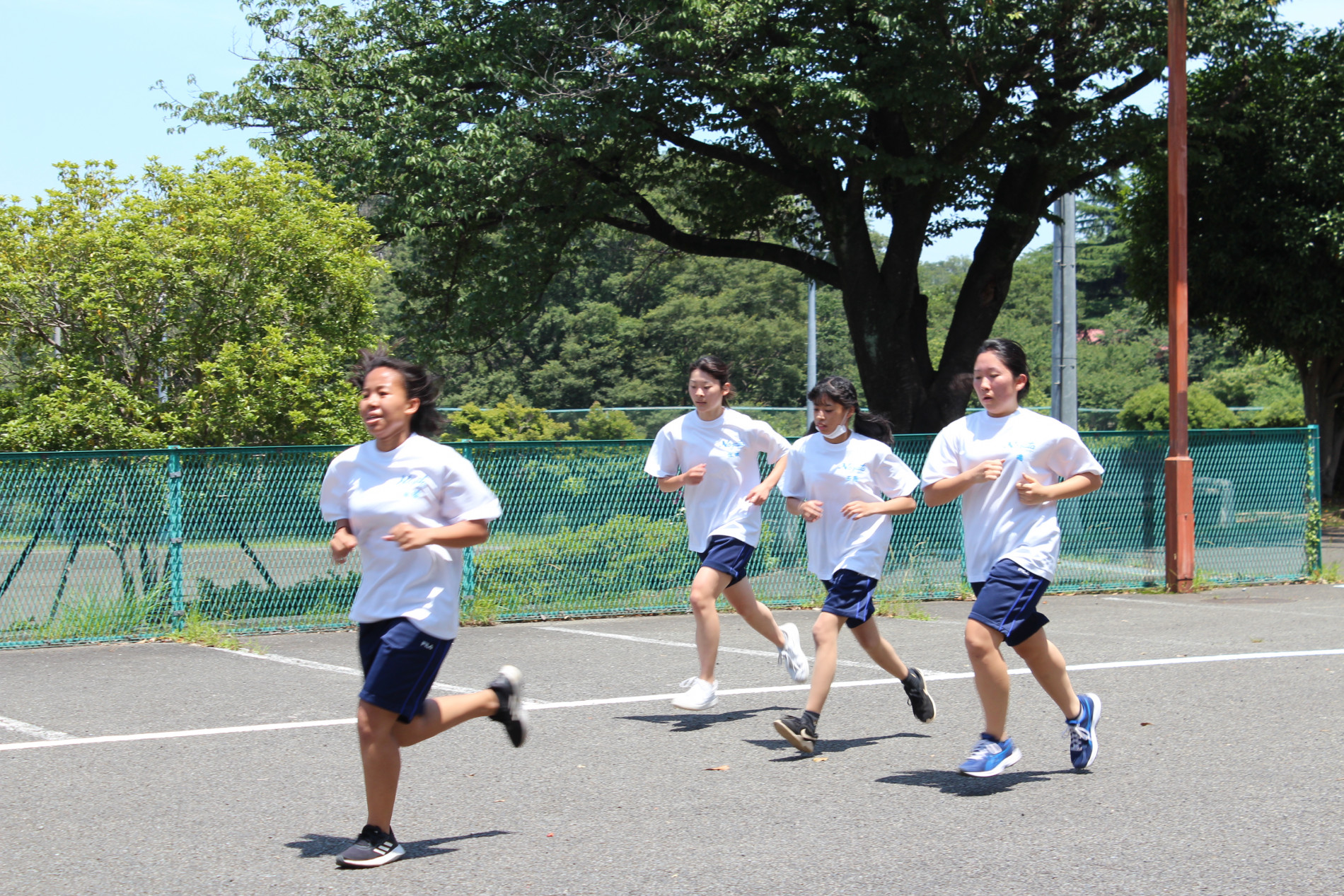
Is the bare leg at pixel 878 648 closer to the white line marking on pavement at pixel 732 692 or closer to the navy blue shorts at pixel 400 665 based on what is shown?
the white line marking on pavement at pixel 732 692

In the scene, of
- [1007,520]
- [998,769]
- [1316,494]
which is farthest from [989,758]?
[1316,494]

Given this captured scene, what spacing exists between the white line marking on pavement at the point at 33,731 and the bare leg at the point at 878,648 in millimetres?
3857

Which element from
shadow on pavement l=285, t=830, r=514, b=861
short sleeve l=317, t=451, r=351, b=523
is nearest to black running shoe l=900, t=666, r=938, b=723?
shadow on pavement l=285, t=830, r=514, b=861

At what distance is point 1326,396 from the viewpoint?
23.4m

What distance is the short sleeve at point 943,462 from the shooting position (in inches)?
215

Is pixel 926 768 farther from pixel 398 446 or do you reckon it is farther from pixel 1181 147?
pixel 1181 147

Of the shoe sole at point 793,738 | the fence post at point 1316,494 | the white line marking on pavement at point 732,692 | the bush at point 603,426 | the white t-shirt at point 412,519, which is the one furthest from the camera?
the bush at point 603,426

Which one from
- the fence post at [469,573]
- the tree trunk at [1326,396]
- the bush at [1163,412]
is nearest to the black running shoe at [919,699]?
the fence post at [469,573]

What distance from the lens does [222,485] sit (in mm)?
10023

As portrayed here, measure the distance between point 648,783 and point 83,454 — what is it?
6024 millimetres

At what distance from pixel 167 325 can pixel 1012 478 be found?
8426 mm

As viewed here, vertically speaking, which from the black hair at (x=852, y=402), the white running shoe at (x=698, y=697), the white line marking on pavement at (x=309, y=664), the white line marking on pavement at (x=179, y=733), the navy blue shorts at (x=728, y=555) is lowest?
the white line marking on pavement at (x=309, y=664)

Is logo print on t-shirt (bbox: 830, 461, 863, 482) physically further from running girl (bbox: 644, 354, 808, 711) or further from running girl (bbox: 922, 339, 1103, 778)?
running girl (bbox: 922, 339, 1103, 778)

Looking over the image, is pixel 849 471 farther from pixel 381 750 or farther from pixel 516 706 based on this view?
pixel 381 750
